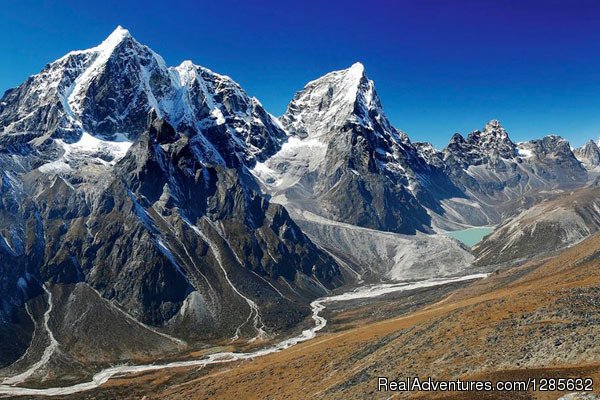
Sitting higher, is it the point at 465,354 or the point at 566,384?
the point at 465,354

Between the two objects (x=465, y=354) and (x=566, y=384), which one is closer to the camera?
(x=566, y=384)

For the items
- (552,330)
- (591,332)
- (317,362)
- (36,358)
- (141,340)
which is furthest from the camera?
(141,340)

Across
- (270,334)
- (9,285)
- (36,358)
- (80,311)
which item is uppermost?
(9,285)

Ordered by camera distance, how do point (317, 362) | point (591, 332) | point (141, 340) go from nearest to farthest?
point (591, 332) → point (317, 362) → point (141, 340)

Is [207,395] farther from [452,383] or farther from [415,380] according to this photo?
[452,383]

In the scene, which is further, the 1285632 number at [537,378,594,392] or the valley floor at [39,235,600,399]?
the valley floor at [39,235,600,399]

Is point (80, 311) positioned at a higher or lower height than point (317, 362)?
higher

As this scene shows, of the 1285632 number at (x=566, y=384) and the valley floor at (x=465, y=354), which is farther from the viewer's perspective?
the valley floor at (x=465, y=354)

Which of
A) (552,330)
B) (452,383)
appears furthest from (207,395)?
(552,330)

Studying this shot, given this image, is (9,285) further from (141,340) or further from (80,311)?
(141,340)

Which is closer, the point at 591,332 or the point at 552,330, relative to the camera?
the point at 591,332
